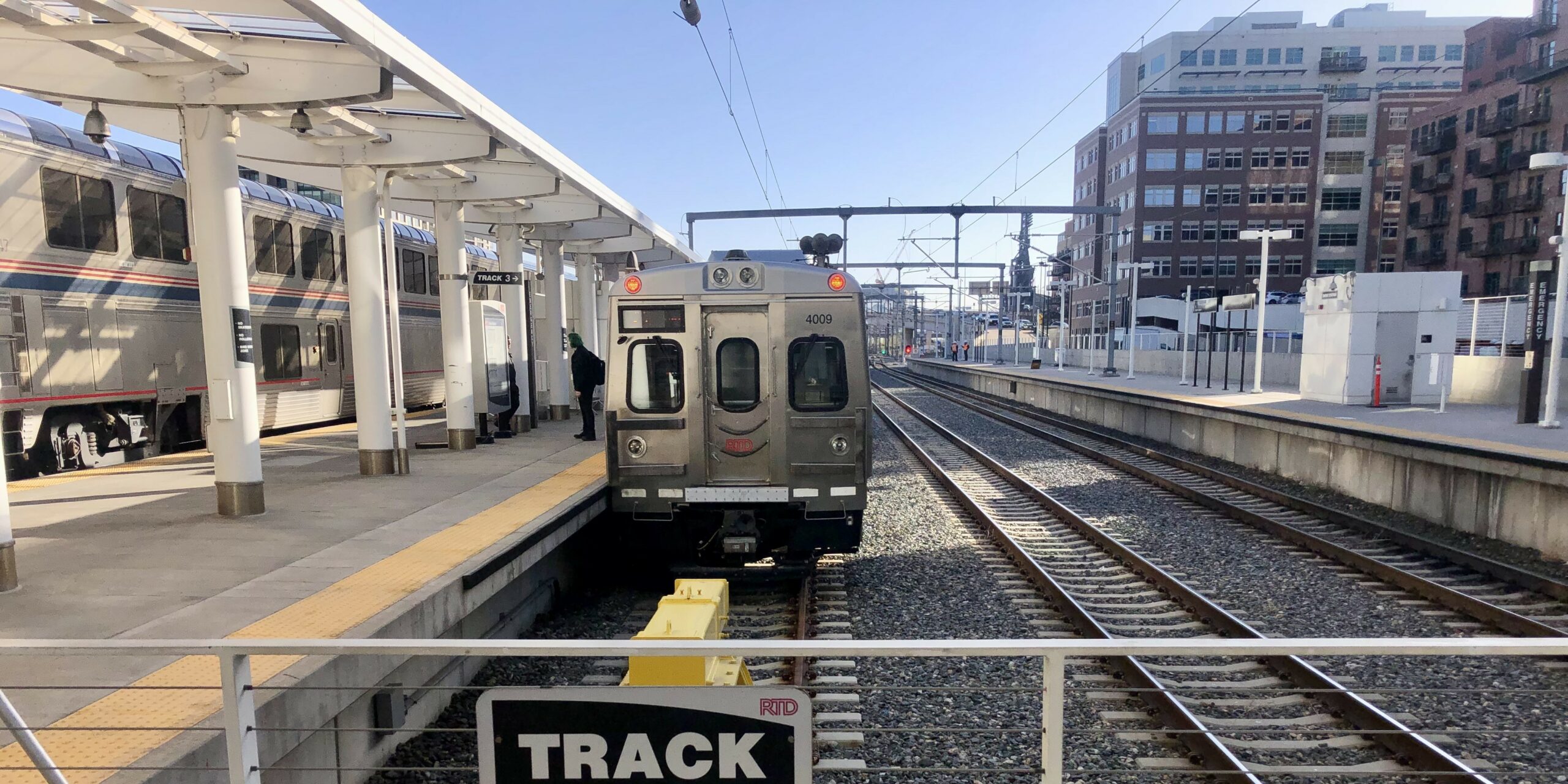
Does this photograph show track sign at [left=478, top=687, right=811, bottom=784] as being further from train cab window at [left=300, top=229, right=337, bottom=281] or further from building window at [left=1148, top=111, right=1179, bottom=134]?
building window at [left=1148, top=111, right=1179, bottom=134]

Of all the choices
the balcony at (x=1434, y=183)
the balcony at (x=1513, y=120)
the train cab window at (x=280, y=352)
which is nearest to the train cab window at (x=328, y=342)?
the train cab window at (x=280, y=352)

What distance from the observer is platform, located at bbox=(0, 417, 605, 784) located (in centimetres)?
383

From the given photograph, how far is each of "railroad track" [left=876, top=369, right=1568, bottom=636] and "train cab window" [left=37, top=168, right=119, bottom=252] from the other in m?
14.4

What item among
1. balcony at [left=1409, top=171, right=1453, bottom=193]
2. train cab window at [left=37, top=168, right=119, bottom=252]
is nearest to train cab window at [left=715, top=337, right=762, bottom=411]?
train cab window at [left=37, top=168, right=119, bottom=252]

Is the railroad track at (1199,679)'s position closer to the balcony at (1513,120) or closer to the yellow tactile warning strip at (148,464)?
the yellow tactile warning strip at (148,464)

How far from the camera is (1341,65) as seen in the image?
67875 millimetres

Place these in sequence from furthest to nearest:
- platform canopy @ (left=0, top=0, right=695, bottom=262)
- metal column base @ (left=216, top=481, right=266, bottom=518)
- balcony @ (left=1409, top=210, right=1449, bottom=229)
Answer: balcony @ (left=1409, top=210, right=1449, bottom=229) < metal column base @ (left=216, top=481, right=266, bottom=518) < platform canopy @ (left=0, top=0, right=695, bottom=262)

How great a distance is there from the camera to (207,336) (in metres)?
6.97

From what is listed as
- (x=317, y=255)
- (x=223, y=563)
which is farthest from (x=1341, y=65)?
(x=223, y=563)

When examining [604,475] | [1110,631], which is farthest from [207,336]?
[1110,631]

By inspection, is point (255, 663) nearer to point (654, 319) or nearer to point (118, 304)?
point (654, 319)

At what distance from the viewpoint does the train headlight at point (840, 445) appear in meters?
7.48

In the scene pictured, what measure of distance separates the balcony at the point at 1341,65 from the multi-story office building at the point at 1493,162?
14268mm

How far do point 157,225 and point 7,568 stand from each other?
7.64m
